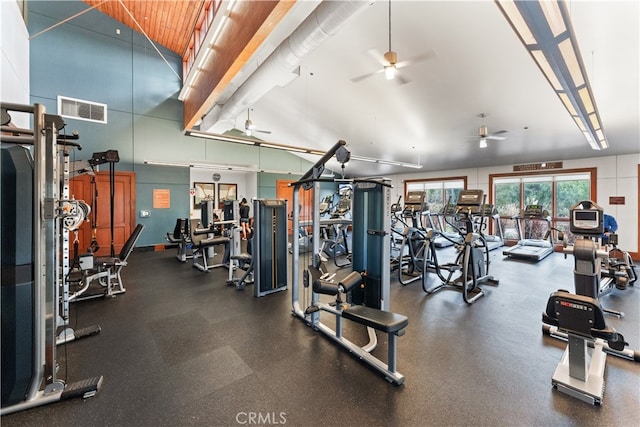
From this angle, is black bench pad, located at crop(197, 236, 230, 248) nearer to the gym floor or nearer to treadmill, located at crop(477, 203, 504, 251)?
the gym floor

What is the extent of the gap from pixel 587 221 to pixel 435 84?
3.27 meters

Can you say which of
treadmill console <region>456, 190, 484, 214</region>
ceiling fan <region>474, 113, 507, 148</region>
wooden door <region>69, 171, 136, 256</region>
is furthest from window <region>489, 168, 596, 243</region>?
wooden door <region>69, 171, 136, 256</region>

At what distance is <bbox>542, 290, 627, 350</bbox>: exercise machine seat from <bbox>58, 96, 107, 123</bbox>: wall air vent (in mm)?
8970

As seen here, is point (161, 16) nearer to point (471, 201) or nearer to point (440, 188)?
point (471, 201)

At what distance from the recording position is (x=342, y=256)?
6.71 meters

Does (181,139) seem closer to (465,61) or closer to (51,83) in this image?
(51,83)

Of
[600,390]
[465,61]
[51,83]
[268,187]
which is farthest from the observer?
[268,187]

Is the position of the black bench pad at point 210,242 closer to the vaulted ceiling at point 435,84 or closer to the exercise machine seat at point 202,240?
the exercise machine seat at point 202,240

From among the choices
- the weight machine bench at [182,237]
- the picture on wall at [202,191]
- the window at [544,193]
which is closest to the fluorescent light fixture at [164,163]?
the picture on wall at [202,191]

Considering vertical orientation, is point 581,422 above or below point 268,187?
below

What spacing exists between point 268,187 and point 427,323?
7.97m

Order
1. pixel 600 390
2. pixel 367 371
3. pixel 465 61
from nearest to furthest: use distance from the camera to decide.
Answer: pixel 600 390, pixel 367 371, pixel 465 61

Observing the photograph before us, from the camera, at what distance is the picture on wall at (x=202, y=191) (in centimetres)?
907

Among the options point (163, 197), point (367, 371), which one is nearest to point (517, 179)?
point (367, 371)
